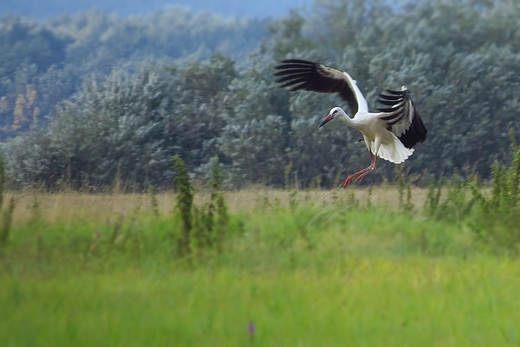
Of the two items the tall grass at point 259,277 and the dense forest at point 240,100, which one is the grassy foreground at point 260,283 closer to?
the tall grass at point 259,277

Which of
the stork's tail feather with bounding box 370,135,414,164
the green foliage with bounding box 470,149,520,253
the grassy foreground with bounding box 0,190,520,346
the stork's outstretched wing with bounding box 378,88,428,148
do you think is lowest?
the grassy foreground with bounding box 0,190,520,346

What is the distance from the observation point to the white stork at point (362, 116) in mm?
11344

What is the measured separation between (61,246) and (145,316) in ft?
6.40

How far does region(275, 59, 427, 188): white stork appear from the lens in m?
11.3

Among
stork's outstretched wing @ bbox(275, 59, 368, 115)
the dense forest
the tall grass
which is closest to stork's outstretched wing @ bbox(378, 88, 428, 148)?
stork's outstretched wing @ bbox(275, 59, 368, 115)

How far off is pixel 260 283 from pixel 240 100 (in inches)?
926

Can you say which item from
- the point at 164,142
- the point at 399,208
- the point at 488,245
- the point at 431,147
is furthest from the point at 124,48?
the point at 488,245

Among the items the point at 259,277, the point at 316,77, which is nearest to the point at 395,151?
the point at 316,77

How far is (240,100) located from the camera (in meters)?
29.6

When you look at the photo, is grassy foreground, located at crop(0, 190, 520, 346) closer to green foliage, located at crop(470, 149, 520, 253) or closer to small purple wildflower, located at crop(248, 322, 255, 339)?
small purple wildflower, located at crop(248, 322, 255, 339)

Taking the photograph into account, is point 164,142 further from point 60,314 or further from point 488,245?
point 60,314

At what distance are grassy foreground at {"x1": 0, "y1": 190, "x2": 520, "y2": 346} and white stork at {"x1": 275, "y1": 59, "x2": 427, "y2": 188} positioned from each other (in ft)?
9.05

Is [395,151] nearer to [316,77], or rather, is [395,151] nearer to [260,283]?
[316,77]

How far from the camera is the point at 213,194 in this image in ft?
26.5
